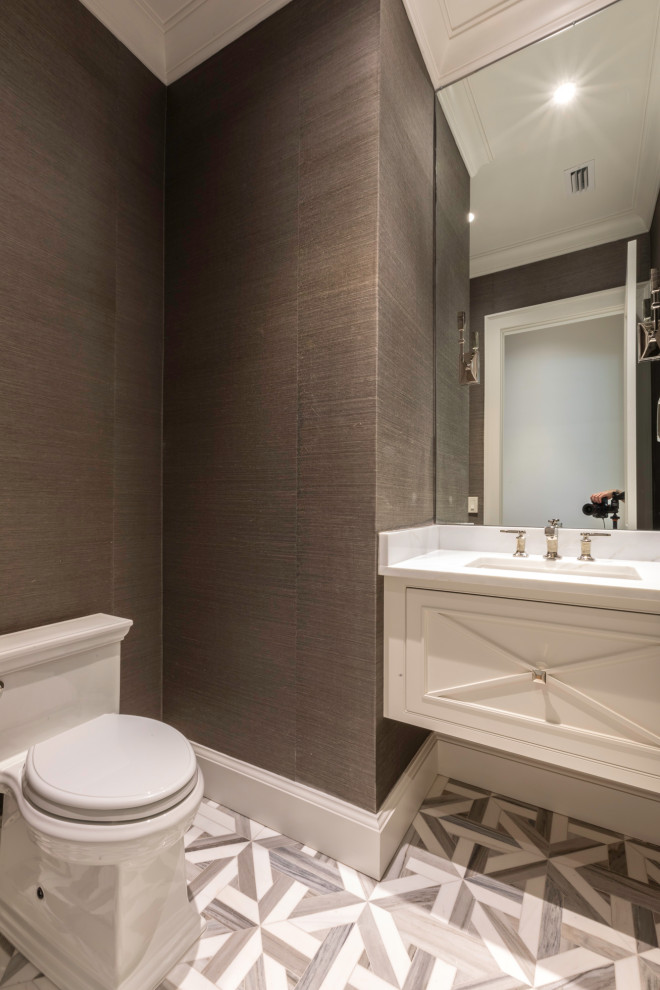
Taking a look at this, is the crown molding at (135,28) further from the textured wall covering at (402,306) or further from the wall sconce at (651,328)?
the wall sconce at (651,328)

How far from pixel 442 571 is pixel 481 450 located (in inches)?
25.4

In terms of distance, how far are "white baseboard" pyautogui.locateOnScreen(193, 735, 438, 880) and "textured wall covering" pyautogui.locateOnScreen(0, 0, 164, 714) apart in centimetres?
39

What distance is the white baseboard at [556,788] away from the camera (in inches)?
57.4

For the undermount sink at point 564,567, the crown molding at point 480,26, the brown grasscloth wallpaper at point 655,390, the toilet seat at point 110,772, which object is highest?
the crown molding at point 480,26

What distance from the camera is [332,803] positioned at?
1359 mm

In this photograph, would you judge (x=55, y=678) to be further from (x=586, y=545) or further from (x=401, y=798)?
(x=586, y=545)

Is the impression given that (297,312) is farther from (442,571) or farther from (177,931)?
(177,931)

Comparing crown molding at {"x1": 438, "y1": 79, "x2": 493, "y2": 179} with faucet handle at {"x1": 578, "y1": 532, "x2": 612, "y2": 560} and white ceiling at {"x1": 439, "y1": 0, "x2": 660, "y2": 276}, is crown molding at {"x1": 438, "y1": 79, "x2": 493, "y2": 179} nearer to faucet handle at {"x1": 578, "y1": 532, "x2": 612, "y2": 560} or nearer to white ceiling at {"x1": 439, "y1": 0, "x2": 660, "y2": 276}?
white ceiling at {"x1": 439, "y1": 0, "x2": 660, "y2": 276}

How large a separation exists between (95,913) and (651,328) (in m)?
2.04

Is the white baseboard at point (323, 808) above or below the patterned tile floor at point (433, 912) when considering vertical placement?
above

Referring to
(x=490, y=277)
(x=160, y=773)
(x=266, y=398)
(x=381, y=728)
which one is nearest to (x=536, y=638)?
(x=381, y=728)

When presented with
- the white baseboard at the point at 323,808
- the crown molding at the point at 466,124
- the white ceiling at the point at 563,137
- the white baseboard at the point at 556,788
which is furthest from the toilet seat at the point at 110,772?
the crown molding at the point at 466,124

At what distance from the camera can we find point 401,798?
55.9 inches

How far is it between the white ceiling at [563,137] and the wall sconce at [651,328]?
186 mm
